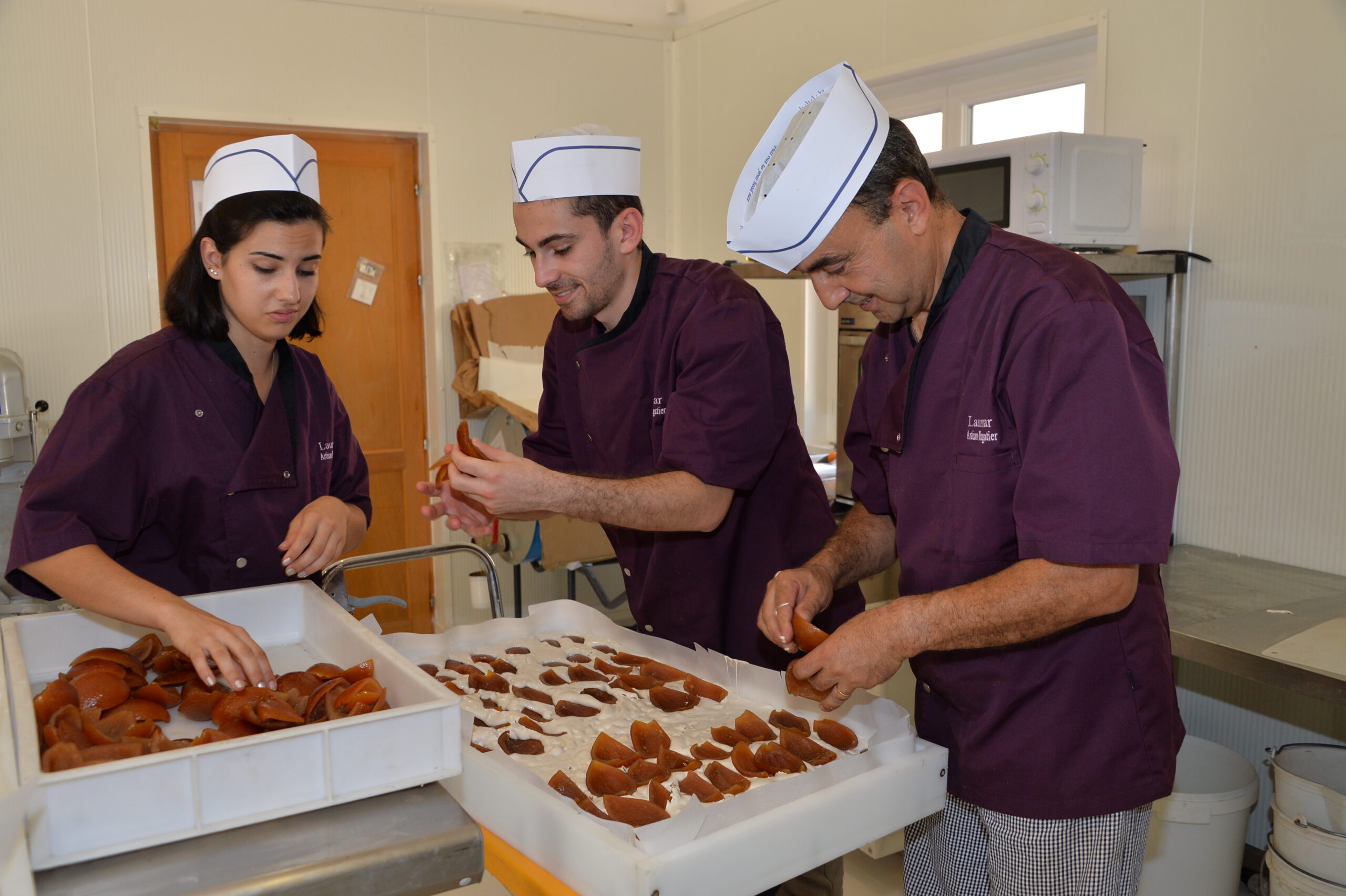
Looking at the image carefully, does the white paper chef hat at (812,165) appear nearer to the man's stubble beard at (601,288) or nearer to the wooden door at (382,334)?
the man's stubble beard at (601,288)

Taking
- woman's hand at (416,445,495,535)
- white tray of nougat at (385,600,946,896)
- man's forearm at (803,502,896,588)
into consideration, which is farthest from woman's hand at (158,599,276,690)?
man's forearm at (803,502,896,588)

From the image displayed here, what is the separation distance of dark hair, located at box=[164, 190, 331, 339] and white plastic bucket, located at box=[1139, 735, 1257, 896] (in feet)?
7.71

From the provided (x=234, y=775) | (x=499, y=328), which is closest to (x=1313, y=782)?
(x=234, y=775)

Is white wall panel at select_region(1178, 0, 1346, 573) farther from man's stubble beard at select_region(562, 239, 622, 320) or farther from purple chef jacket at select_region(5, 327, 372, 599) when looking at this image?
purple chef jacket at select_region(5, 327, 372, 599)

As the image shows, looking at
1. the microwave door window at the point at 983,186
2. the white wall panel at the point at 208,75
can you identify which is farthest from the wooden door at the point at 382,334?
the microwave door window at the point at 983,186

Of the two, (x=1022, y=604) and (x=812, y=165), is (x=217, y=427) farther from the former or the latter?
(x=1022, y=604)

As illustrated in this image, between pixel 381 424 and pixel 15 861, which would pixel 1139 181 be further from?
pixel 381 424

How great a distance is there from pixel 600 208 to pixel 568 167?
0.32 feet

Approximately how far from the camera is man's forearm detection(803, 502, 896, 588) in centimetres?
167

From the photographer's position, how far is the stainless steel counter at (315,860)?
0.94 meters

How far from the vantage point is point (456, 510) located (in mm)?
1946

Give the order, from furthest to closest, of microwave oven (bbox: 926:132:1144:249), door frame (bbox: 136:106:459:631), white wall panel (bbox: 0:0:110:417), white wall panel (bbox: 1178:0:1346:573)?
door frame (bbox: 136:106:459:631), white wall panel (bbox: 0:0:110:417), microwave oven (bbox: 926:132:1144:249), white wall panel (bbox: 1178:0:1346:573)

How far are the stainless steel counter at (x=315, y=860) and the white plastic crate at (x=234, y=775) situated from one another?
2 centimetres

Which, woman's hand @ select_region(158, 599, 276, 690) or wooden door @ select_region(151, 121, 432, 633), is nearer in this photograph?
woman's hand @ select_region(158, 599, 276, 690)
